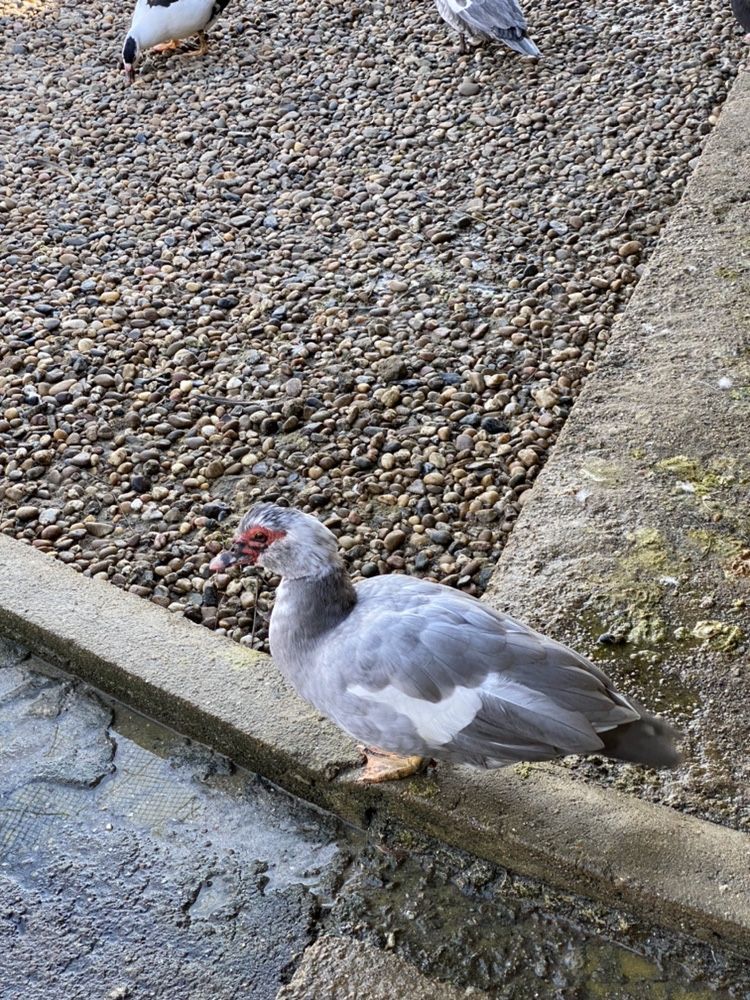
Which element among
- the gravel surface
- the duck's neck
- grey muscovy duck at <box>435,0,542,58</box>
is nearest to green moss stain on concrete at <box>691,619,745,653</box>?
the gravel surface

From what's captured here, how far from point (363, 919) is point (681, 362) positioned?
8.16 feet

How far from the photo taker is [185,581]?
11.7 feet

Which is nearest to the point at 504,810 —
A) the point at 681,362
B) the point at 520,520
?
the point at 520,520

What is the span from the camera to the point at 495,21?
21.4ft

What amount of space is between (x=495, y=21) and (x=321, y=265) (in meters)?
2.51

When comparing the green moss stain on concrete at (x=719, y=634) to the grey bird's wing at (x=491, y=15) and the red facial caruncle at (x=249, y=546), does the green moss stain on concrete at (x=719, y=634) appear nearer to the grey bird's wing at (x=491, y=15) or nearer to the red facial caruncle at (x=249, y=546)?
the red facial caruncle at (x=249, y=546)

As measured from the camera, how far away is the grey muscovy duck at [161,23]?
271 inches

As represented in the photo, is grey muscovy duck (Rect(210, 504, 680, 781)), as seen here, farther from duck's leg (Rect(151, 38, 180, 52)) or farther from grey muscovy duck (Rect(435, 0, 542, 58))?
duck's leg (Rect(151, 38, 180, 52))

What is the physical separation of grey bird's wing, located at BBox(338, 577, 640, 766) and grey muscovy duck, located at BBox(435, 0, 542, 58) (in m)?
5.05

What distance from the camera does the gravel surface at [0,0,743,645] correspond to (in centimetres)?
386

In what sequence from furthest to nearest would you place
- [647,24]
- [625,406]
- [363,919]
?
[647,24], [625,406], [363,919]

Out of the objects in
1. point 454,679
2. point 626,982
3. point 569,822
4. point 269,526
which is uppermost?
point 269,526

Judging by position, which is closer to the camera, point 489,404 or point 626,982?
point 626,982

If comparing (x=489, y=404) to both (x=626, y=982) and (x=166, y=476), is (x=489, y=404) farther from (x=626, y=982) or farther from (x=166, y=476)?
(x=626, y=982)
